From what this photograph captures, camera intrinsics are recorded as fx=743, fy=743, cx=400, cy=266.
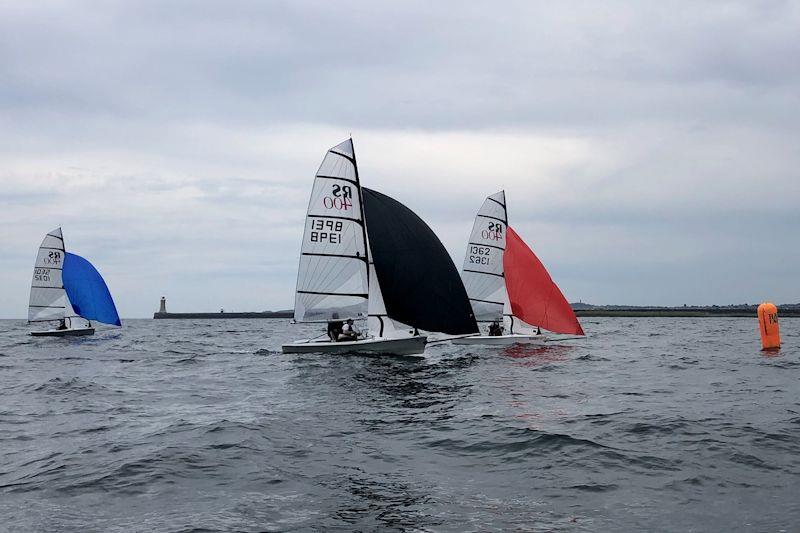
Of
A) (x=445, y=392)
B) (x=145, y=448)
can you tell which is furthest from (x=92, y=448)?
(x=445, y=392)

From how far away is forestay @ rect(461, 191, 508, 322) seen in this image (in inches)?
1529

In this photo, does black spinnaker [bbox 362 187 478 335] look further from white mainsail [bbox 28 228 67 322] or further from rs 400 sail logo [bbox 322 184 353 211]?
white mainsail [bbox 28 228 67 322]

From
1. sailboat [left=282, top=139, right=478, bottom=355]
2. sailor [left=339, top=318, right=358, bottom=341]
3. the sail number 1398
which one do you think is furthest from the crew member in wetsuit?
the sail number 1398

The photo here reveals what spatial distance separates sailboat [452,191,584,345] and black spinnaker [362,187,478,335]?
25.7 feet

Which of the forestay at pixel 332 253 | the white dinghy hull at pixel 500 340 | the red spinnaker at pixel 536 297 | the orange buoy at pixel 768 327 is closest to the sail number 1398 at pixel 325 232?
the forestay at pixel 332 253

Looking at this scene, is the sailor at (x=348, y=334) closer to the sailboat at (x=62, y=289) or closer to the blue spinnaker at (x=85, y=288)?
the sailboat at (x=62, y=289)

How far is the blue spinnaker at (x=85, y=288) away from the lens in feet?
167

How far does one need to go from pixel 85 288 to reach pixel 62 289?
1778 mm

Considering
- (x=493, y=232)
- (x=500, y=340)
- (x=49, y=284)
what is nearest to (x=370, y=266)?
(x=500, y=340)

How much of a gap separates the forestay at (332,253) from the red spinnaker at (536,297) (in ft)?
36.3

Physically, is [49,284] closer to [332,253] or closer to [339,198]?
[332,253]

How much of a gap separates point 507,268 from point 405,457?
92.7 ft

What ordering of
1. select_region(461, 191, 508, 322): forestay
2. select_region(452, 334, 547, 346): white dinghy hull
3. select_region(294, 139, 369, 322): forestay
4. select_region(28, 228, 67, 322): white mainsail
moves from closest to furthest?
1. select_region(294, 139, 369, 322): forestay
2. select_region(452, 334, 547, 346): white dinghy hull
3. select_region(461, 191, 508, 322): forestay
4. select_region(28, 228, 67, 322): white mainsail

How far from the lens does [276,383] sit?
2097 cm
